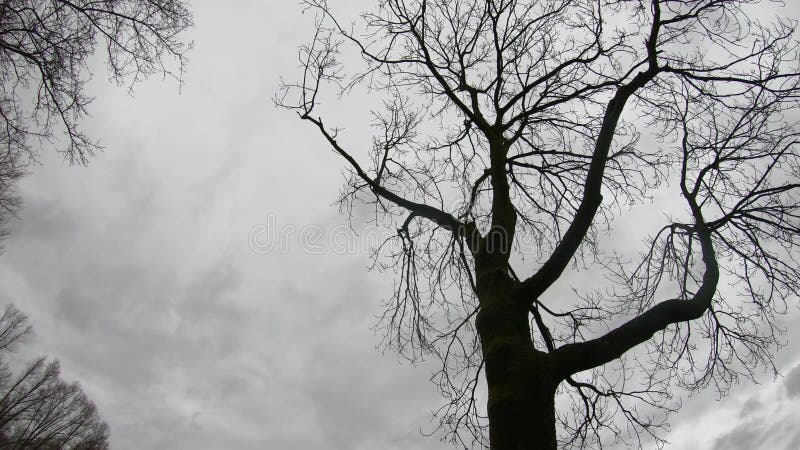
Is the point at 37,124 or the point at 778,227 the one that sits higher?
the point at 778,227

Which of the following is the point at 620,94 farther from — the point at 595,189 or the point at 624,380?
the point at 624,380

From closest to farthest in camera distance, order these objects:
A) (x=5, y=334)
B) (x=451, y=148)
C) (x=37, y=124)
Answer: (x=37, y=124), (x=451, y=148), (x=5, y=334)

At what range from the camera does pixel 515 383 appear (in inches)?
111

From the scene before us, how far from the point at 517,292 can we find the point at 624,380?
1.56 meters

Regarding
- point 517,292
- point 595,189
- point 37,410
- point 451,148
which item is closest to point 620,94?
point 595,189

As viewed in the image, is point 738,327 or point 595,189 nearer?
point 595,189

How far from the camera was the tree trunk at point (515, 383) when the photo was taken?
2592 mm

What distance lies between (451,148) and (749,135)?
363 centimetres

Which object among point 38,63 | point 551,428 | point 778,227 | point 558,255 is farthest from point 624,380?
point 38,63

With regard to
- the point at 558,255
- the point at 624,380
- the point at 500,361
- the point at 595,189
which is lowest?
the point at 500,361

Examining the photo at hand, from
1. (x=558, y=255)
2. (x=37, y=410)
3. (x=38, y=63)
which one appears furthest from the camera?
(x=37, y=410)

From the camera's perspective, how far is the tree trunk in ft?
8.50

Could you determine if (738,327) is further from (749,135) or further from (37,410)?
(37,410)

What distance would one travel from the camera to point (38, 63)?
12.7 ft
